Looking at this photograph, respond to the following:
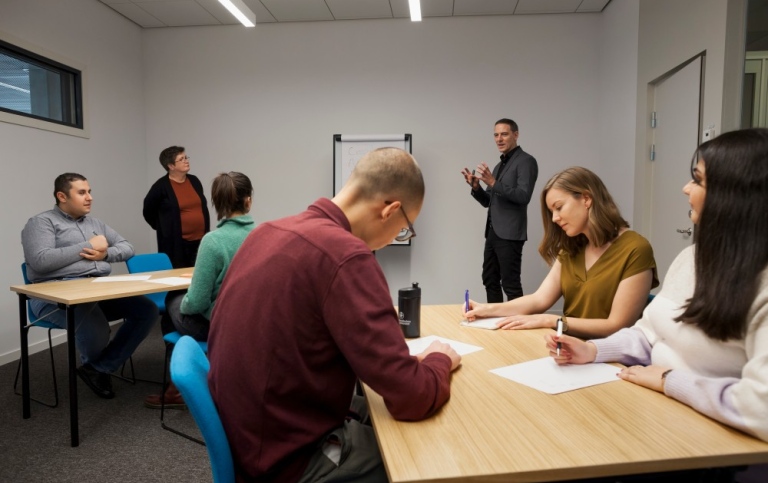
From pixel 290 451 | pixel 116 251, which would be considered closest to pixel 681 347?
pixel 290 451

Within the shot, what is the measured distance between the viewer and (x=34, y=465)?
2.13 metres

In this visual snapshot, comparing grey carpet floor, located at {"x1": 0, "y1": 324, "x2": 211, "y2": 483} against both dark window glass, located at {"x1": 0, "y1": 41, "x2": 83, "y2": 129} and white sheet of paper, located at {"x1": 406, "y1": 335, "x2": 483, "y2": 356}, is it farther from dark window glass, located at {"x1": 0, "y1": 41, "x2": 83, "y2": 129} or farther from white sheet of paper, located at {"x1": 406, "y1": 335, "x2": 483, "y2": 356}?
dark window glass, located at {"x1": 0, "y1": 41, "x2": 83, "y2": 129}

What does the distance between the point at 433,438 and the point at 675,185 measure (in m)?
3.35

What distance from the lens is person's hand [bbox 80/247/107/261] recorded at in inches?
116

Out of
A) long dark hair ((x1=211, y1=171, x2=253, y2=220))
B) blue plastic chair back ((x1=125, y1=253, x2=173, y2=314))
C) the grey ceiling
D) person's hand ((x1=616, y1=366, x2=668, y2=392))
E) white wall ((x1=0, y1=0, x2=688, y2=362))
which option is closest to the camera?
person's hand ((x1=616, y1=366, x2=668, y2=392))

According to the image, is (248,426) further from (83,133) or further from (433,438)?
(83,133)

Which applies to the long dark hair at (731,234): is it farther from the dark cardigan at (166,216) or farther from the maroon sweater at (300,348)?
the dark cardigan at (166,216)

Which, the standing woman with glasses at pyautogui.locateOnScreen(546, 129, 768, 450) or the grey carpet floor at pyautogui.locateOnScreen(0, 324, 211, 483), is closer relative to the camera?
the standing woman with glasses at pyautogui.locateOnScreen(546, 129, 768, 450)

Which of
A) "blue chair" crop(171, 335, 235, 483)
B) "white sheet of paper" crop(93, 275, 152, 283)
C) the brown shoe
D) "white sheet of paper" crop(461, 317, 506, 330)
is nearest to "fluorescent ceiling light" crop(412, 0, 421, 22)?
"white sheet of paper" crop(93, 275, 152, 283)

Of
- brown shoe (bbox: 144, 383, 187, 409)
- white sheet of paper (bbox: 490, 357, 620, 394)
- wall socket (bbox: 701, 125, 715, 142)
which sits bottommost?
brown shoe (bbox: 144, 383, 187, 409)

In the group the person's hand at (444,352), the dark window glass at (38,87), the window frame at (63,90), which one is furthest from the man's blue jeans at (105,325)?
the person's hand at (444,352)

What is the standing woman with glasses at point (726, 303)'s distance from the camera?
0.90 meters

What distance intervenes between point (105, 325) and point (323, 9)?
342 centimetres

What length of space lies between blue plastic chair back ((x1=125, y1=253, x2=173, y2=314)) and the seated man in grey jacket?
19 cm
